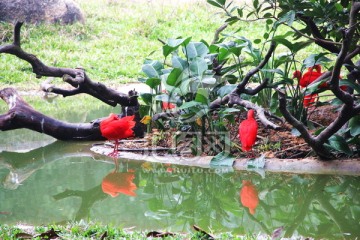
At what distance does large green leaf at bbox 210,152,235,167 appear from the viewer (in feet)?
17.8

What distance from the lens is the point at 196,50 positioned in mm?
6012

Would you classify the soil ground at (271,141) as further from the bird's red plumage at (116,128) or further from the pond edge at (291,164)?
the bird's red plumage at (116,128)

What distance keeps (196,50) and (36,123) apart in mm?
1942

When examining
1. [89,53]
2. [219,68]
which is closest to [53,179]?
[219,68]

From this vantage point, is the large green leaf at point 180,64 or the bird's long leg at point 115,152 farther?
the bird's long leg at point 115,152

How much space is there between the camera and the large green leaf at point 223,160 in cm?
543

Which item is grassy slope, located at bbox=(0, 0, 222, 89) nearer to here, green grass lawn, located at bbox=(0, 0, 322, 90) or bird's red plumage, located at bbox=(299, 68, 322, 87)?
green grass lawn, located at bbox=(0, 0, 322, 90)

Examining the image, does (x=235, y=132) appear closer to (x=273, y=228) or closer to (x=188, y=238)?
(x=273, y=228)

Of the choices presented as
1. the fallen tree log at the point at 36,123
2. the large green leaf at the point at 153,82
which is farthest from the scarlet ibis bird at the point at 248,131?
the fallen tree log at the point at 36,123

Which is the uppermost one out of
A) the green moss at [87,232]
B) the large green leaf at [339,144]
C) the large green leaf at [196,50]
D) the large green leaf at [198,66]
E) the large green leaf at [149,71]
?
the large green leaf at [196,50]

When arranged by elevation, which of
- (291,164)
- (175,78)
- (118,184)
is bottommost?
(118,184)

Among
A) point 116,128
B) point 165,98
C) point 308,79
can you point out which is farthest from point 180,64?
point 308,79

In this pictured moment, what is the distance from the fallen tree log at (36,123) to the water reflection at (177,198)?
0.64m

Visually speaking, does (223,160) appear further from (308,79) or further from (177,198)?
(308,79)
